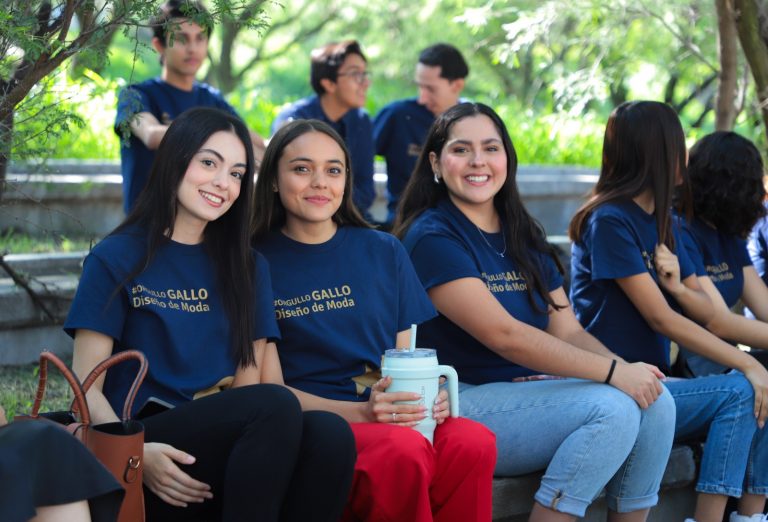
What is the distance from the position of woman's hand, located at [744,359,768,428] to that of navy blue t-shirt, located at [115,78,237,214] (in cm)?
275

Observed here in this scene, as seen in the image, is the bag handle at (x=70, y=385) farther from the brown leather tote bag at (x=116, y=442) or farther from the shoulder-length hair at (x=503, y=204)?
the shoulder-length hair at (x=503, y=204)

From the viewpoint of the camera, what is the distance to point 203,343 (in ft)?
11.4

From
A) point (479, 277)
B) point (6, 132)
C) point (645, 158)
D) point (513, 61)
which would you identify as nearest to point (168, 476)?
point (6, 132)

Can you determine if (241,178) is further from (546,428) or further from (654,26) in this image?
(654,26)

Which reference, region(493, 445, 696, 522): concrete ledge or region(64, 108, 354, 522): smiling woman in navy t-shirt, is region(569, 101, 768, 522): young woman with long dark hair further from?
region(64, 108, 354, 522): smiling woman in navy t-shirt

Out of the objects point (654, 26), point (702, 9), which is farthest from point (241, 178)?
point (654, 26)

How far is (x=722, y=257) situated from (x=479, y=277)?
1.73 meters

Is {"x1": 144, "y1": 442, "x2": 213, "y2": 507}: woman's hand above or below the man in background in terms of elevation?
below

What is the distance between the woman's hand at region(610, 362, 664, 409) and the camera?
13.0 feet

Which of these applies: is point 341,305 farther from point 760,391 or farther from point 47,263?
point 47,263

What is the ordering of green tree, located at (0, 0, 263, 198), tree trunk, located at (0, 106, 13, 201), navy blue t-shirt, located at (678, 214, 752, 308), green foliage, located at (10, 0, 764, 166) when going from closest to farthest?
green tree, located at (0, 0, 263, 198), tree trunk, located at (0, 106, 13, 201), navy blue t-shirt, located at (678, 214, 752, 308), green foliage, located at (10, 0, 764, 166)

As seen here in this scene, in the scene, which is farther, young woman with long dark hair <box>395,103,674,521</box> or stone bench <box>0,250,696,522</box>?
stone bench <box>0,250,696,522</box>

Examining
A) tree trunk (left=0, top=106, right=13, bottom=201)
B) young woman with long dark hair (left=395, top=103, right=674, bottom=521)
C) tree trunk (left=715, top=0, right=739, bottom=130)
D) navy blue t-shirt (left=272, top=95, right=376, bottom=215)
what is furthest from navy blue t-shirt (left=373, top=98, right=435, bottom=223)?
tree trunk (left=0, top=106, right=13, bottom=201)

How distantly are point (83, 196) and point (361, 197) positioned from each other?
71.5 inches
